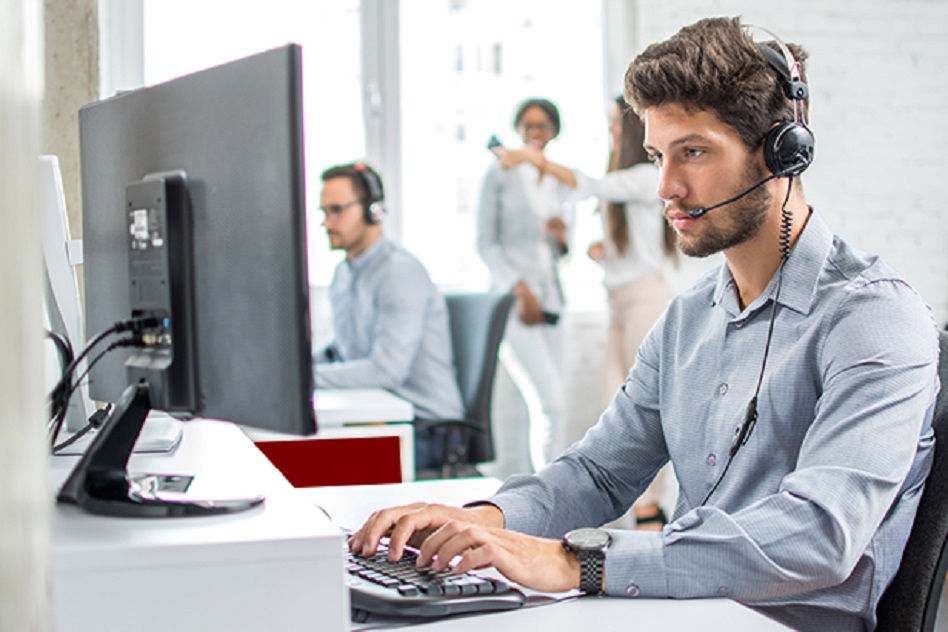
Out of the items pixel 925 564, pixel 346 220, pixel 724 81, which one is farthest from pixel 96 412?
pixel 346 220

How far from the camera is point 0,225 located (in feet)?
0.81

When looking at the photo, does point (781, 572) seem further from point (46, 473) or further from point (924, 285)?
point (924, 285)

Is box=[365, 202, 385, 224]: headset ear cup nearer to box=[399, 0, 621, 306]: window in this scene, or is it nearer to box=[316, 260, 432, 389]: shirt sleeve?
box=[316, 260, 432, 389]: shirt sleeve

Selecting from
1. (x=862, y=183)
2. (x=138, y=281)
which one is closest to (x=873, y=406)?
(x=138, y=281)

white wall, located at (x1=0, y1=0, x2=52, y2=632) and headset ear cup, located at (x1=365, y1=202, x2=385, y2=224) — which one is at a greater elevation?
headset ear cup, located at (x1=365, y1=202, x2=385, y2=224)

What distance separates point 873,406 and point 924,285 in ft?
13.8

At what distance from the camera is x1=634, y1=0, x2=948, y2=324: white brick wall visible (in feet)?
15.3

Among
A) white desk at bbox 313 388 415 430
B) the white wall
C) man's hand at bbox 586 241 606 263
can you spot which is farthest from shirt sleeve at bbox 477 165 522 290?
the white wall

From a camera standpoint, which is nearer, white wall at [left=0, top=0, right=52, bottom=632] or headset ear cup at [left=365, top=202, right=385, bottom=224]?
white wall at [left=0, top=0, right=52, bottom=632]

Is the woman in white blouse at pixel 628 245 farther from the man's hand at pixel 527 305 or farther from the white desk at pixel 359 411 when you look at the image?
the white desk at pixel 359 411

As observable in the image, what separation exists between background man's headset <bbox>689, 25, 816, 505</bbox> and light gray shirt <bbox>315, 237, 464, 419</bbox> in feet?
6.43

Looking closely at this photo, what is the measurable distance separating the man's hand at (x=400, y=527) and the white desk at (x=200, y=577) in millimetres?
243

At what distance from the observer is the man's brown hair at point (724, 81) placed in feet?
4.13

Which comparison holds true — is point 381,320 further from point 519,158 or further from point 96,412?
point 96,412
